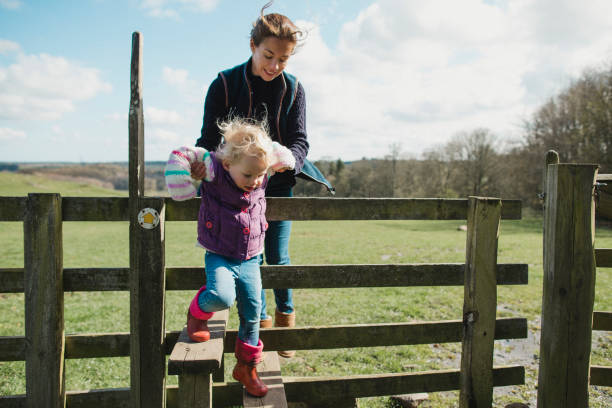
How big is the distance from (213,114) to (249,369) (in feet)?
5.99

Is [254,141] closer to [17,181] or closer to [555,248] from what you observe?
[555,248]

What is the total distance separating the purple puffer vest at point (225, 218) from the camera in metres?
2.68

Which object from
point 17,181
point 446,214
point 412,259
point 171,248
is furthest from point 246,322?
point 17,181

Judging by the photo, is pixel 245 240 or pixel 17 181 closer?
pixel 245 240

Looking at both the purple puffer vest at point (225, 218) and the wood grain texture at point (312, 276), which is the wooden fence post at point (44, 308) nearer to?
the wood grain texture at point (312, 276)

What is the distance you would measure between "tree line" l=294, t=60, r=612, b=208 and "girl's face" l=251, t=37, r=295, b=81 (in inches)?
1008

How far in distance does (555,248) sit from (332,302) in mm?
5865

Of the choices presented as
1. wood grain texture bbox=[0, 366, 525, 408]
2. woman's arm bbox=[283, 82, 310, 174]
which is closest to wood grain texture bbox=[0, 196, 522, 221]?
woman's arm bbox=[283, 82, 310, 174]

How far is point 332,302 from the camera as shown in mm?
8266

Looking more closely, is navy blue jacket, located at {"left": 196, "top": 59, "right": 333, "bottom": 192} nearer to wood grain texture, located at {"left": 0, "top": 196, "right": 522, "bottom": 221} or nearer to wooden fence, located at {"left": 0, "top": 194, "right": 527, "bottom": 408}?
wood grain texture, located at {"left": 0, "top": 196, "right": 522, "bottom": 221}

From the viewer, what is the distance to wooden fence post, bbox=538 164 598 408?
2701 mm

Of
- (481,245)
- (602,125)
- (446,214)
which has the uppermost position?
(602,125)

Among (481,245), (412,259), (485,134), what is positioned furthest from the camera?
(485,134)

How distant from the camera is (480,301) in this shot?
3066mm
